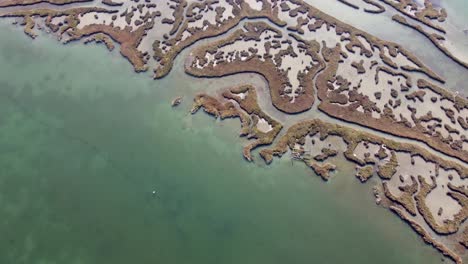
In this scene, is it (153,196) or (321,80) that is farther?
(321,80)

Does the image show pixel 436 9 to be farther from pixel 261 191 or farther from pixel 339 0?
pixel 261 191

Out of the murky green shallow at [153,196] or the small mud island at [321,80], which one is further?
the small mud island at [321,80]

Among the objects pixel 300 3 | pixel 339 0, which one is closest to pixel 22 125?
pixel 300 3

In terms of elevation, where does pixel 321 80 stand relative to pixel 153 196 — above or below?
above

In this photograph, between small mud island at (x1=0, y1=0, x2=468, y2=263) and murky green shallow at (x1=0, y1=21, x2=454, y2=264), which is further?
small mud island at (x1=0, y1=0, x2=468, y2=263)

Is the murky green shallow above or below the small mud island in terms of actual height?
below
